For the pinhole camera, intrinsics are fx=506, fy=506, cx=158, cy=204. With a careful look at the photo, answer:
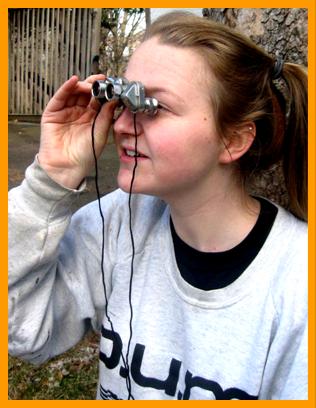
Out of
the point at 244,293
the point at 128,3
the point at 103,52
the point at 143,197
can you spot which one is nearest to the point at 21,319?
the point at 143,197

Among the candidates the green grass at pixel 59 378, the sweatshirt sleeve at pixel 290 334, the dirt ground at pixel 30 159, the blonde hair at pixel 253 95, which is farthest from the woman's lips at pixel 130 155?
the dirt ground at pixel 30 159

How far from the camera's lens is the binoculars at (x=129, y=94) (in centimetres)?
140

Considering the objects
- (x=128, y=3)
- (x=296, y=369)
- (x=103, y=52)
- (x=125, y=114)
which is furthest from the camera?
(x=103, y=52)

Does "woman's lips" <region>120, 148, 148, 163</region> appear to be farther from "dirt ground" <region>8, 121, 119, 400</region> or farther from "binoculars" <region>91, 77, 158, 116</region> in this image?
"dirt ground" <region>8, 121, 119, 400</region>

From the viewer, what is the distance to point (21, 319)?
5.27ft

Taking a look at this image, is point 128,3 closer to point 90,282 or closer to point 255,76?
point 255,76

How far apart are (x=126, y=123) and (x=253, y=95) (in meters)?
0.40

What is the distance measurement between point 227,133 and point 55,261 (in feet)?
2.24

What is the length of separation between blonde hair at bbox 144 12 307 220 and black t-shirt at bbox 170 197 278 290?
141 mm

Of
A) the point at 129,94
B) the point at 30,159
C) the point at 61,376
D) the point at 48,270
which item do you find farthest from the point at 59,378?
the point at 30,159

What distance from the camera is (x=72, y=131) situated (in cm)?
167

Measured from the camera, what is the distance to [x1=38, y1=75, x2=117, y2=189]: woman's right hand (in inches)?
62.1

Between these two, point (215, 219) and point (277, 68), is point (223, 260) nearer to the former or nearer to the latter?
point (215, 219)

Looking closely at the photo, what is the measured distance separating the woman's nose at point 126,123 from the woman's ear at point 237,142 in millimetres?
276
